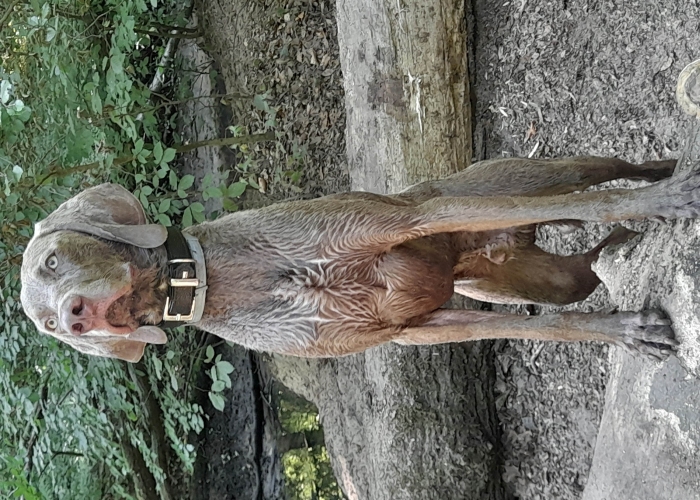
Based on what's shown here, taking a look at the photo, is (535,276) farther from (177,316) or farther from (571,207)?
(177,316)

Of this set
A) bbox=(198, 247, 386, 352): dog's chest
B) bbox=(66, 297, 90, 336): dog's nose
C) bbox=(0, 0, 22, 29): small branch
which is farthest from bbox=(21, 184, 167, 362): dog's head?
bbox=(0, 0, 22, 29): small branch

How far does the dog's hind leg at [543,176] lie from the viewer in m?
2.83

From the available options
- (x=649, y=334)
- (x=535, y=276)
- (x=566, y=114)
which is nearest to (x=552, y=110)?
(x=566, y=114)

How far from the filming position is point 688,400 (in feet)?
6.92

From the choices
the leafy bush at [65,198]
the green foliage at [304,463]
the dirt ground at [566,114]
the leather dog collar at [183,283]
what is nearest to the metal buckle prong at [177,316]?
the leather dog collar at [183,283]

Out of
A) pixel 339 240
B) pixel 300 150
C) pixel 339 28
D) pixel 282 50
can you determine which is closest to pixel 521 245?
pixel 339 240

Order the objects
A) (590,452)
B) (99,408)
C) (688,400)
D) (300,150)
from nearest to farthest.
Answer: (688,400) → (590,452) → (99,408) → (300,150)

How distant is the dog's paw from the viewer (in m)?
2.22

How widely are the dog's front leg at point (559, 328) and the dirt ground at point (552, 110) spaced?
948mm

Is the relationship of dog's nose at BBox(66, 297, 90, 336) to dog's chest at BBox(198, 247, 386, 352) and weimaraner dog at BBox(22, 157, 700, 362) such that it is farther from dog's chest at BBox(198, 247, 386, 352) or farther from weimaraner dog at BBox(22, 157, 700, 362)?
dog's chest at BBox(198, 247, 386, 352)

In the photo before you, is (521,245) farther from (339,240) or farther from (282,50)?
(282,50)

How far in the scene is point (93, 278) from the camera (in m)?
2.27

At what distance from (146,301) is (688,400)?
1798 millimetres

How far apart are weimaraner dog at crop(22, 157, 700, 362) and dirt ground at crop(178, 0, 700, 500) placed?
0.70 m
